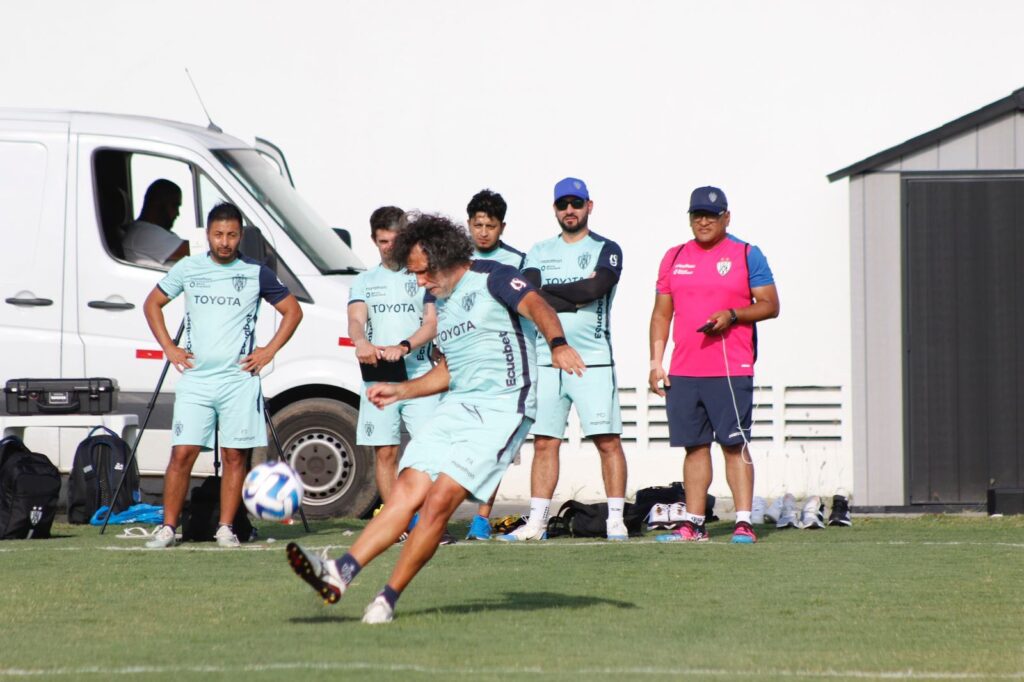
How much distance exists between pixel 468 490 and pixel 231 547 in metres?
3.36

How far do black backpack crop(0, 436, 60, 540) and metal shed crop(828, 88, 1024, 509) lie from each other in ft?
19.3

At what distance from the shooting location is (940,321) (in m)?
12.8

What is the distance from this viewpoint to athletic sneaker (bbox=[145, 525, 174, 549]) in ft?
31.2

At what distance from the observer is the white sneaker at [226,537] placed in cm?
966

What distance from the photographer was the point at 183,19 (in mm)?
14430

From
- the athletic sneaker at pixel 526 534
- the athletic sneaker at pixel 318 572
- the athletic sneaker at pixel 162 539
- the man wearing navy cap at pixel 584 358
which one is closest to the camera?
the athletic sneaker at pixel 318 572

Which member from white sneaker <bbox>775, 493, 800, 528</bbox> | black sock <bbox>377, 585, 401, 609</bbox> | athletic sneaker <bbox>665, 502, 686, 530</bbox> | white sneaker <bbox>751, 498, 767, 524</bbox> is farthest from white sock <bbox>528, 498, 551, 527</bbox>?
black sock <bbox>377, 585, 401, 609</bbox>

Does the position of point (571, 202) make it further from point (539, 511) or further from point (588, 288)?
point (539, 511)

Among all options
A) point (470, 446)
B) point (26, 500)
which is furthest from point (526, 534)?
point (470, 446)

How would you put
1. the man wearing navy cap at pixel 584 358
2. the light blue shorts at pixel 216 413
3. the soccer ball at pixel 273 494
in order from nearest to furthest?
the soccer ball at pixel 273 494 → the light blue shorts at pixel 216 413 → the man wearing navy cap at pixel 584 358

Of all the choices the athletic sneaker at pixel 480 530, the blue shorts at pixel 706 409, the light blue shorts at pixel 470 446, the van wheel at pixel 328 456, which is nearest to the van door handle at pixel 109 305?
the van wheel at pixel 328 456

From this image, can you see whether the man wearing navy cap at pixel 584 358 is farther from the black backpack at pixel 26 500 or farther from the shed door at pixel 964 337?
the shed door at pixel 964 337

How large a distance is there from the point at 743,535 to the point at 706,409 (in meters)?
0.72

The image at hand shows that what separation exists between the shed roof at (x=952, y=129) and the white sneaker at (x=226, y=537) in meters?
5.59
